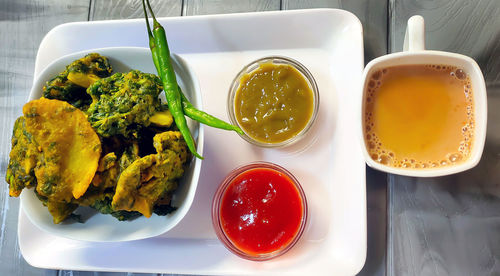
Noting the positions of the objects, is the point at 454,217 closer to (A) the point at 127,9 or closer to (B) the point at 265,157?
(B) the point at 265,157

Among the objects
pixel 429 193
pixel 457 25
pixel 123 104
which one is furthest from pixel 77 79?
pixel 457 25

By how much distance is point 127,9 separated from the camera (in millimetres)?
2002

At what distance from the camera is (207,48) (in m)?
1.82

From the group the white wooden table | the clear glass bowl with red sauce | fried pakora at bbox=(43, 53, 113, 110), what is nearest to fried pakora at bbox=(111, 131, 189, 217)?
the clear glass bowl with red sauce

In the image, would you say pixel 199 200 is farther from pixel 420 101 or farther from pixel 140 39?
pixel 420 101

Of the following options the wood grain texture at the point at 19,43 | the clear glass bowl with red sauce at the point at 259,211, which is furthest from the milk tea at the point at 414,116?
the wood grain texture at the point at 19,43

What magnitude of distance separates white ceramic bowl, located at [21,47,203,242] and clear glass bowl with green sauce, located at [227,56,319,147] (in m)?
0.22

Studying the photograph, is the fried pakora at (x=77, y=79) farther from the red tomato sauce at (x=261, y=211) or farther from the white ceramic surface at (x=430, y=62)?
the white ceramic surface at (x=430, y=62)

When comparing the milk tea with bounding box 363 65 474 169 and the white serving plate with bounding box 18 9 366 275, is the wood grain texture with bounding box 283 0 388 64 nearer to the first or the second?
the white serving plate with bounding box 18 9 366 275

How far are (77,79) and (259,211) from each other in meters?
0.92

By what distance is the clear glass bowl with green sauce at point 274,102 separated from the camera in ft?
5.41

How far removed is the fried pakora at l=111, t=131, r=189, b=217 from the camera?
1.35m

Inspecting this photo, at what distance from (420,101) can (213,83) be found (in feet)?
2.95

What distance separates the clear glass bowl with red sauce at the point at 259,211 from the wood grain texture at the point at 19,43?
1.21m
